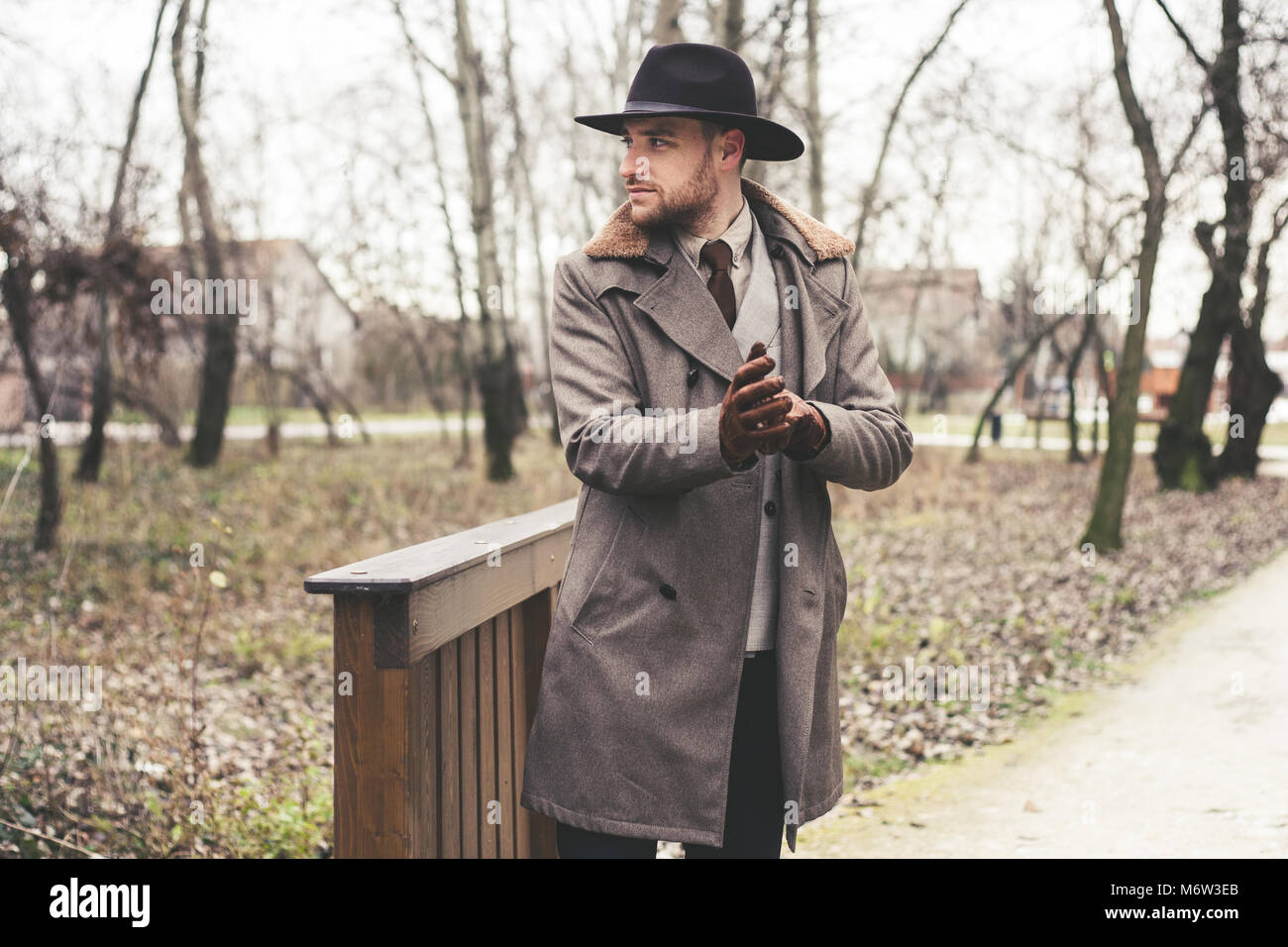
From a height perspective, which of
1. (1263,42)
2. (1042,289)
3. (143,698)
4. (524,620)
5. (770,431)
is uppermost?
(1263,42)

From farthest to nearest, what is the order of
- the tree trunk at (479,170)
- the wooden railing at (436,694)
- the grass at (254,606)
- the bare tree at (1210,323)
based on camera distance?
the tree trunk at (479,170) < the bare tree at (1210,323) < the grass at (254,606) < the wooden railing at (436,694)

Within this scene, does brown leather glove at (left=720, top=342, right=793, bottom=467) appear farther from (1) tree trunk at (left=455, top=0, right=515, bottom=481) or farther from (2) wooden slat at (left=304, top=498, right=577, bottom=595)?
(1) tree trunk at (left=455, top=0, right=515, bottom=481)

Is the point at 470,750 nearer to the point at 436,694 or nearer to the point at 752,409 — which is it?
the point at 436,694

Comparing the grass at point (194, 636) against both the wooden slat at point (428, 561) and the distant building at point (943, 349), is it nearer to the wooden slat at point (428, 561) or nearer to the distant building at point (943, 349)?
the wooden slat at point (428, 561)

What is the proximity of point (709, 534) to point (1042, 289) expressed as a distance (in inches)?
867

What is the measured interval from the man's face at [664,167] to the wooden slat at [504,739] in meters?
1.12

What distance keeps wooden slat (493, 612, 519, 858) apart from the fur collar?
1032 millimetres

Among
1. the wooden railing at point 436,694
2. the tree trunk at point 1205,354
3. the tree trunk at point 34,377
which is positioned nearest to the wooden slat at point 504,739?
the wooden railing at point 436,694

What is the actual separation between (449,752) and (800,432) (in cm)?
101

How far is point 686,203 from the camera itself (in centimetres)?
230

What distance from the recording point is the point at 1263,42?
40.7ft

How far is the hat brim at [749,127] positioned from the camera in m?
2.24
